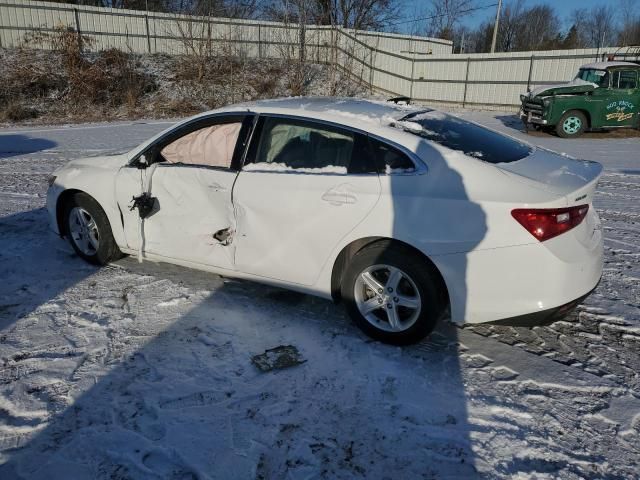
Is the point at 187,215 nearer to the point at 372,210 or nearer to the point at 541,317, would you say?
the point at 372,210

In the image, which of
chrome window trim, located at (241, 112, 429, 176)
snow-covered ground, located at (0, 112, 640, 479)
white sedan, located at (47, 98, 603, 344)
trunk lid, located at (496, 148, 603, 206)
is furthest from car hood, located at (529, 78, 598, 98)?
chrome window trim, located at (241, 112, 429, 176)

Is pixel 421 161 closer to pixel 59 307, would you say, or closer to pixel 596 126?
pixel 59 307

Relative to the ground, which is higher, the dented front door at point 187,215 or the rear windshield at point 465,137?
the rear windshield at point 465,137

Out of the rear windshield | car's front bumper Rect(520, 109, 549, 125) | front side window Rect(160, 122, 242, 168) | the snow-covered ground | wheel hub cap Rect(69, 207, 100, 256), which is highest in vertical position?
the rear windshield

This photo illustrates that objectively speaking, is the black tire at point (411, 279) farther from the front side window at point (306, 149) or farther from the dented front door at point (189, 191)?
the dented front door at point (189, 191)

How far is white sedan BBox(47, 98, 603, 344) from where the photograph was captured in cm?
289

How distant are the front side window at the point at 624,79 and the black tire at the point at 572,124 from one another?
4.20 ft

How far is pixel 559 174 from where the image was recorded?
3.19 metres

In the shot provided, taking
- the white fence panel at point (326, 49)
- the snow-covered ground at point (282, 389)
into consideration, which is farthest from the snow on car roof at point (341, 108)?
the white fence panel at point (326, 49)

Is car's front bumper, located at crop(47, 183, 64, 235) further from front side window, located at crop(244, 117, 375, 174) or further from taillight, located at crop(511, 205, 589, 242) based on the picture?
taillight, located at crop(511, 205, 589, 242)

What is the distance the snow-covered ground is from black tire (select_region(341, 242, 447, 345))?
134 millimetres

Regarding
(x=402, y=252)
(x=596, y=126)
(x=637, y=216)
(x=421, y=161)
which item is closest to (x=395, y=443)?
(x=402, y=252)

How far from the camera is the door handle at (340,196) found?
3225 millimetres

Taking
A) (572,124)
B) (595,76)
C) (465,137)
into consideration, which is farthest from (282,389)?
(595,76)
